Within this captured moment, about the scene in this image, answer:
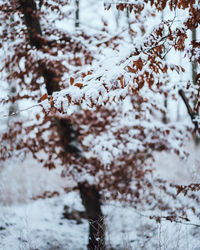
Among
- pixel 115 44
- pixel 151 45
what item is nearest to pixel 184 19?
pixel 151 45

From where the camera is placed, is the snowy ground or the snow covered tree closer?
the snowy ground

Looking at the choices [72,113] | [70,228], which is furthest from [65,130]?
[70,228]

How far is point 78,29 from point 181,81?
2241 mm

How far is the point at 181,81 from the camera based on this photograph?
345 centimetres

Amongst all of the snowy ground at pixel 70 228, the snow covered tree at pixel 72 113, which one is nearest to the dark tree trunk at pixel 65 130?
the snow covered tree at pixel 72 113

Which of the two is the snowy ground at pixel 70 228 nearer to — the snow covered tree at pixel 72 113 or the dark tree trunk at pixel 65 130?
the dark tree trunk at pixel 65 130

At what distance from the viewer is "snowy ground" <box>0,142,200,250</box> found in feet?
10.4

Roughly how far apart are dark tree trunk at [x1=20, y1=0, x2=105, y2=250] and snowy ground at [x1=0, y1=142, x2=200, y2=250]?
0.34 metres

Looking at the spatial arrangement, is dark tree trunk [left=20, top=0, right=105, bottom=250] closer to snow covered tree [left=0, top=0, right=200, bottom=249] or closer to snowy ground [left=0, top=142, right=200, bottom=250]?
snow covered tree [left=0, top=0, right=200, bottom=249]

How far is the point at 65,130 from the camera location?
3842 millimetres

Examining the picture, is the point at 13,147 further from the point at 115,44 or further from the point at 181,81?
the point at 181,81

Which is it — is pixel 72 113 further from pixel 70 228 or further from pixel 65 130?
pixel 70 228

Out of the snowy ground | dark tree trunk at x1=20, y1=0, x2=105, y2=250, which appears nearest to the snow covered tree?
dark tree trunk at x1=20, y1=0, x2=105, y2=250

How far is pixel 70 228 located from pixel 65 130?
268 cm
